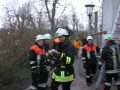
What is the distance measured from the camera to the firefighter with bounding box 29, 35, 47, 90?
6.98m

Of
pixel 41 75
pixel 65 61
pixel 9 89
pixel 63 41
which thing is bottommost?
pixel 9 89

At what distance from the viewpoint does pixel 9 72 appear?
8.60 metres

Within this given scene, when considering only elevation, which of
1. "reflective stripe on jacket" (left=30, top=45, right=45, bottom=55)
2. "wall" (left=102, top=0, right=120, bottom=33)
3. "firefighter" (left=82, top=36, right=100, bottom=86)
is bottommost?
"firefighter" (left=82, top=36, right=100, bottom=86)

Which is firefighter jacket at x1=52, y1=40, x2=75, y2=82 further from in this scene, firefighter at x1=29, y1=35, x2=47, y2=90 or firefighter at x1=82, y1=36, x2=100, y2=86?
firefighter at x1=82, y1=36, x2=100, y2=86

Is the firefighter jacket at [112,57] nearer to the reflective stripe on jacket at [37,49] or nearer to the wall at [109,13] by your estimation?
the reflective stripe on jacket at [37,49]

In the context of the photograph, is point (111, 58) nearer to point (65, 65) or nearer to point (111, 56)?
point (111, 56)

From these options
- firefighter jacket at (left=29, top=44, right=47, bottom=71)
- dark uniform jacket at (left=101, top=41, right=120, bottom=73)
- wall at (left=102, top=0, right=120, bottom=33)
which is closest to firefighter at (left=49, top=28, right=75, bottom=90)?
firefighter jacket at (left=29, top=44, right=47, bottom=71)

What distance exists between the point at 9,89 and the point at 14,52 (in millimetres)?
1461

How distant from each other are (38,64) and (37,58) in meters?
0.18

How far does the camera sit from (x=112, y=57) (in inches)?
281

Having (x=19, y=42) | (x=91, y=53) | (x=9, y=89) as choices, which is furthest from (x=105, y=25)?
(x=9, y=89)

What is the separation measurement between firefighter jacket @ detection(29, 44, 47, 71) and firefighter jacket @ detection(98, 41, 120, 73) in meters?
1.81

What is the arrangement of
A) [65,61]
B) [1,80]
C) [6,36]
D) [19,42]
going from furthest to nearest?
[19,42] < [6,36] < [1,80] < [65,61]

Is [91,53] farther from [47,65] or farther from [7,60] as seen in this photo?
[7,60]
